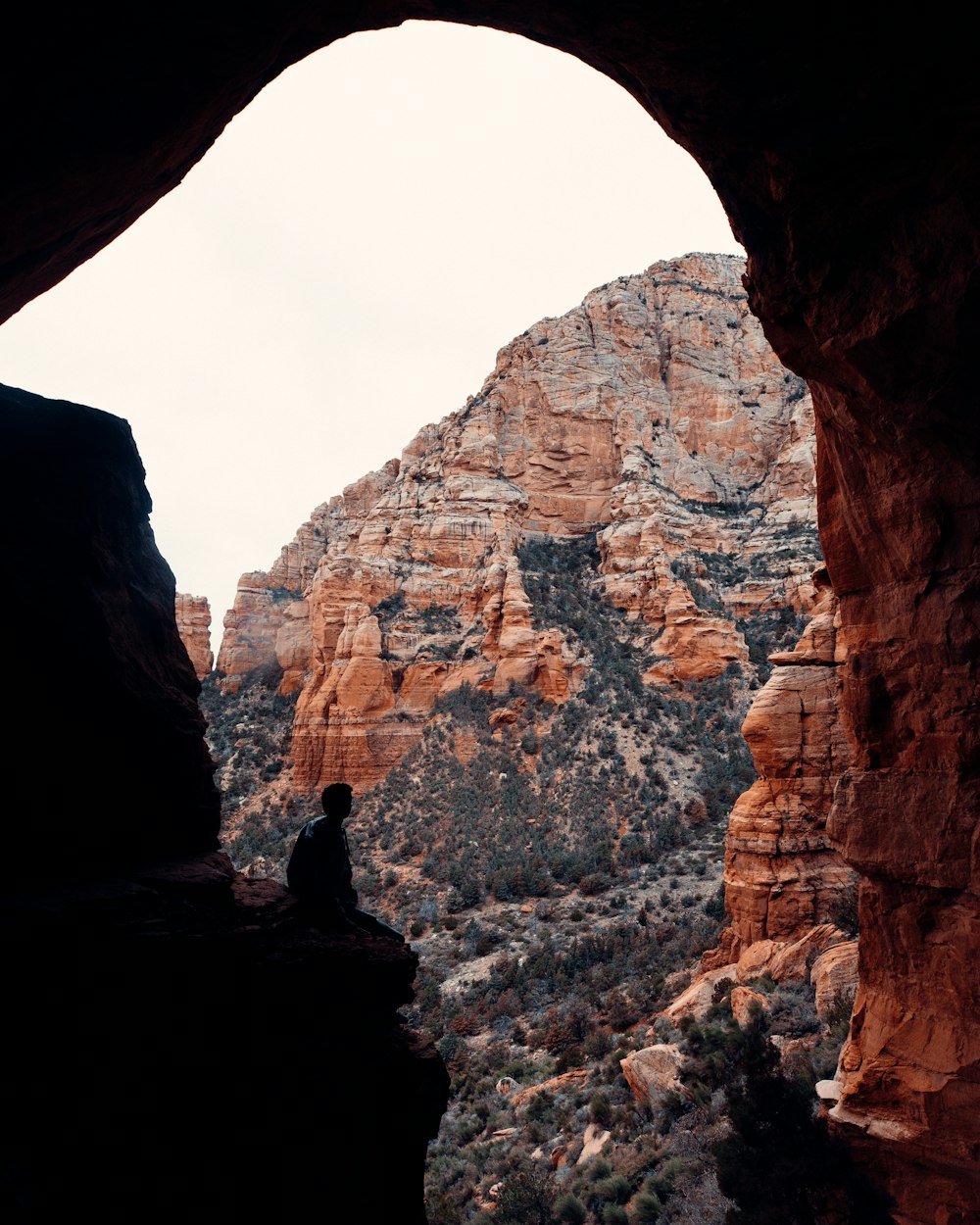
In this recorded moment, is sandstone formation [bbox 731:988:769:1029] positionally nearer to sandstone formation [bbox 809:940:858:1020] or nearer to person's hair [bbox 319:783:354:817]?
sandstone formation [bbox 809:940:858:1020]

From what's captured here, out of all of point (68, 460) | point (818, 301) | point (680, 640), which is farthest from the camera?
point (680, 640)

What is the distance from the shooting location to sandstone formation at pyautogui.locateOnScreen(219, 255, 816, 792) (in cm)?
3688

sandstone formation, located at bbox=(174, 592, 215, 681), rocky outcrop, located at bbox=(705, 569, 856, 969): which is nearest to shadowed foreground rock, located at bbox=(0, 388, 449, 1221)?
rocky outcrop, located at bbox=(705, 569, 856, 969)

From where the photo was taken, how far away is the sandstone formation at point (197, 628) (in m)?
50.5

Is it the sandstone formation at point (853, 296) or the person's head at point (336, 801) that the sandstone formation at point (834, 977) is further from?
the person's head at point (336, 801)

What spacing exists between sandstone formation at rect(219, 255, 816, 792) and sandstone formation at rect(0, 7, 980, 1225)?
29436 millimetres

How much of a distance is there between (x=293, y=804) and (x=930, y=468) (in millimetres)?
33318

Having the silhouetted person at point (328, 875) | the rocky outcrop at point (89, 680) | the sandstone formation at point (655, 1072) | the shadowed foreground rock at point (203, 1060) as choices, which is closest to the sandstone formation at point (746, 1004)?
the sandstone formation at point (655, 1072)

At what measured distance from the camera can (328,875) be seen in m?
6.20

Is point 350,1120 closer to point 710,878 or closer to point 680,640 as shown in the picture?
point 710,878

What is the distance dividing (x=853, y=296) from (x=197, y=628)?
5252 centimetres

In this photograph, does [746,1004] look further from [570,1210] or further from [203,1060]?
[203,1060]

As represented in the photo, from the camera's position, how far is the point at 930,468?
18.6 ft

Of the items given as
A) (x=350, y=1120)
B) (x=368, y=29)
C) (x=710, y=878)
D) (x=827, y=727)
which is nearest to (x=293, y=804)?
(x=710, y=878)
